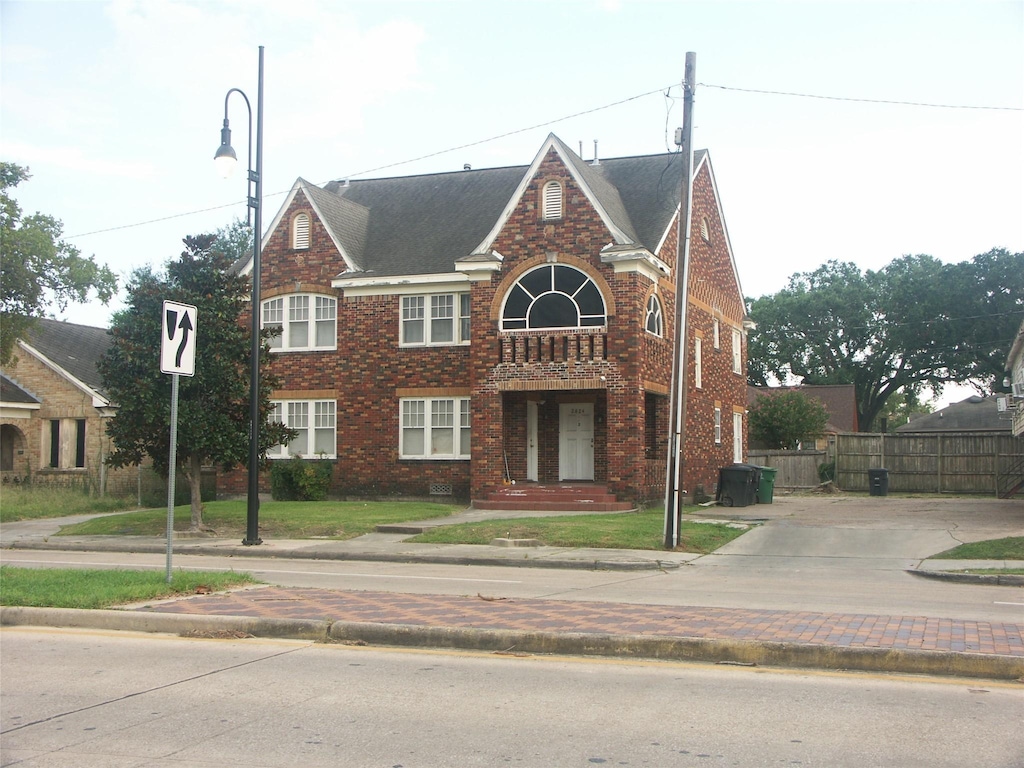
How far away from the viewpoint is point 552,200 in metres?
26.0

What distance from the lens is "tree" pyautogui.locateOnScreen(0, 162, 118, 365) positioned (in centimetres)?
2838

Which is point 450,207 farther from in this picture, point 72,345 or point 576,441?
point 72,345

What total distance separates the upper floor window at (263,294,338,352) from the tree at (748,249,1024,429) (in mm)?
41735

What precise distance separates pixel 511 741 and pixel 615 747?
0.61m

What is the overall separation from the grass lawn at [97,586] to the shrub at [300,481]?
1514 cm

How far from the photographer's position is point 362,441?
2877cm

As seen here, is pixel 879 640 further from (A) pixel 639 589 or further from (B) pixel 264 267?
(B) pixel 264 267

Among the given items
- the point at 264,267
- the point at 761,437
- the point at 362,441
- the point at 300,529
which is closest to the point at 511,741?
the point at 300,529

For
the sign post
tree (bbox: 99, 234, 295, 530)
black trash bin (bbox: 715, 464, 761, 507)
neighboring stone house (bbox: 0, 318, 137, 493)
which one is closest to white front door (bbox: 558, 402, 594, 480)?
black trash bin (bbox: 715, 464, 761, 507)

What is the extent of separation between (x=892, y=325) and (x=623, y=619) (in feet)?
187

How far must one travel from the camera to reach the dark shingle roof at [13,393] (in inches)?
1270

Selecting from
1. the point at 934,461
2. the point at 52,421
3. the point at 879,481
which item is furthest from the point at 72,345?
the point at 934,461

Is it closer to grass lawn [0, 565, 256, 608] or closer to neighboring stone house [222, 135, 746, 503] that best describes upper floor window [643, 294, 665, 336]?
neighboring stone house [222, 135, 746, 503]

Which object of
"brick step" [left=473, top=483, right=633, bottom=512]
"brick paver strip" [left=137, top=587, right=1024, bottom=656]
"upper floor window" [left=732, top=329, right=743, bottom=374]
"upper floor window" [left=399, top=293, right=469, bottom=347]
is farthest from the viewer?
"upper floor window" [left=732, top=329, right=743, bottom=374]
